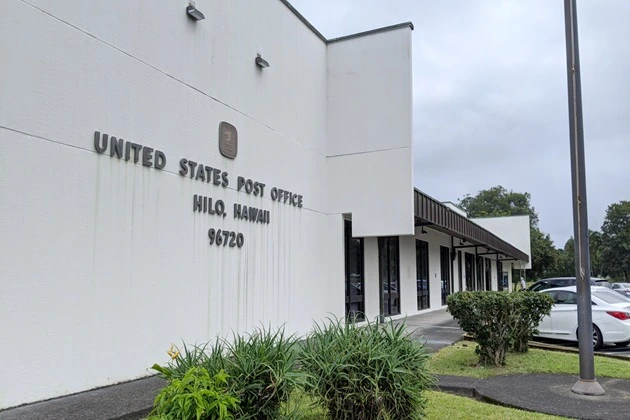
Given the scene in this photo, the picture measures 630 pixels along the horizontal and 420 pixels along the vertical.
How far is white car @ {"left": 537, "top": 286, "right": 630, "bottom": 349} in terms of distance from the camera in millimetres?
10911

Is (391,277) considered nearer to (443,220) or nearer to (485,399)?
(443,220)

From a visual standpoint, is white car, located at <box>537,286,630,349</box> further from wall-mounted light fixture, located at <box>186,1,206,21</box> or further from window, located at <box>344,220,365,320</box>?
wall-mounted light fixture, located at <box>186,1,206,21</box>

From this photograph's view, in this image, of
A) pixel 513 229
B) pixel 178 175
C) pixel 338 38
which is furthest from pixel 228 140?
pixel 513 229

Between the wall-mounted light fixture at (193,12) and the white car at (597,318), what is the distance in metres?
8.78

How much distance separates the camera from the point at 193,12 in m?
8.28

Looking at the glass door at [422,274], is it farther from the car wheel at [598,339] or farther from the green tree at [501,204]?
the green tree at [501,204]

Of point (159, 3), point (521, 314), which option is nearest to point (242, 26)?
point (159, 3)

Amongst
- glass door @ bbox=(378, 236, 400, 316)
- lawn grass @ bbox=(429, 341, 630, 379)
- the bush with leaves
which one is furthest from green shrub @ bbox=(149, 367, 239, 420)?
glass door @ bbox=(378, 236, 400, 316)

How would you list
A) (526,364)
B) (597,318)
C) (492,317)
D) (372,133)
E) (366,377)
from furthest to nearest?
(372,133), (597,318), (526,364), (492,317), (366,377)

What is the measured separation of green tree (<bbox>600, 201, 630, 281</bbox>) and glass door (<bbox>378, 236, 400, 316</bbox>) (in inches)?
2834

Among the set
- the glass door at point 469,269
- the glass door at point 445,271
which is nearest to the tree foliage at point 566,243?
the glass door at point 469,269

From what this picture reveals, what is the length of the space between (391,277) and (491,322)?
26.5 ft

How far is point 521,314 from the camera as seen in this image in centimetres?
880

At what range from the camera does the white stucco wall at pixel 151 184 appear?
574 cm
